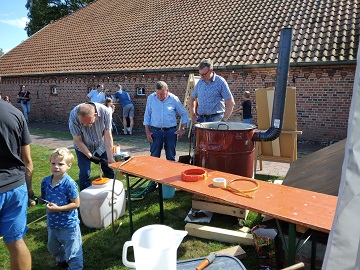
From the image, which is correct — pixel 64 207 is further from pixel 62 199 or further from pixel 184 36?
pixel 184 36

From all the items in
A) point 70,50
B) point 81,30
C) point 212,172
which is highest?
point 81,30

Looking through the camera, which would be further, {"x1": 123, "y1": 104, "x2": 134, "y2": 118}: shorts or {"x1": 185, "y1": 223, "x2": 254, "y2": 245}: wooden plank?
{"x1": 123, "y1": 104, "x2": 134, "y2": 118}: shorts

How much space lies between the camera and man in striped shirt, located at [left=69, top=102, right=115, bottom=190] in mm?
3869

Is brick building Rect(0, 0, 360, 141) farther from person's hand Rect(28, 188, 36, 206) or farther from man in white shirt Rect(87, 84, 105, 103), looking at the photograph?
person's hand Rect(28, 188, 36, 206)

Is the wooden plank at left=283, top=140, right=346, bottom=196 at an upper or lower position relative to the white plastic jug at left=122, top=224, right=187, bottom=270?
lower

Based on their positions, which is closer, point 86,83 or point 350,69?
point 350,69

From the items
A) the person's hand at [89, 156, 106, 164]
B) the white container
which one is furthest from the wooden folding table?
the person's hand at [89, 156, 106, 164]

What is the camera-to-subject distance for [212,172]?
133 inches

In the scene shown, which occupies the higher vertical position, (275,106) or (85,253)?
(275,106)

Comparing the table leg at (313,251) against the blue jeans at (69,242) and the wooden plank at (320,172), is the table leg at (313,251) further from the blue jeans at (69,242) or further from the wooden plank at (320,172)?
the blue jeans at (69,242)

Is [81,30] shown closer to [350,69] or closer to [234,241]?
[350,69]

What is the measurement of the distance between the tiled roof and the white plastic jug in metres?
8.46

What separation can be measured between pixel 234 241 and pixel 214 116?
88.9 inches

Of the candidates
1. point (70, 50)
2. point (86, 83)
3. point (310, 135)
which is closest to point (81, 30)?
point (70, 50)
